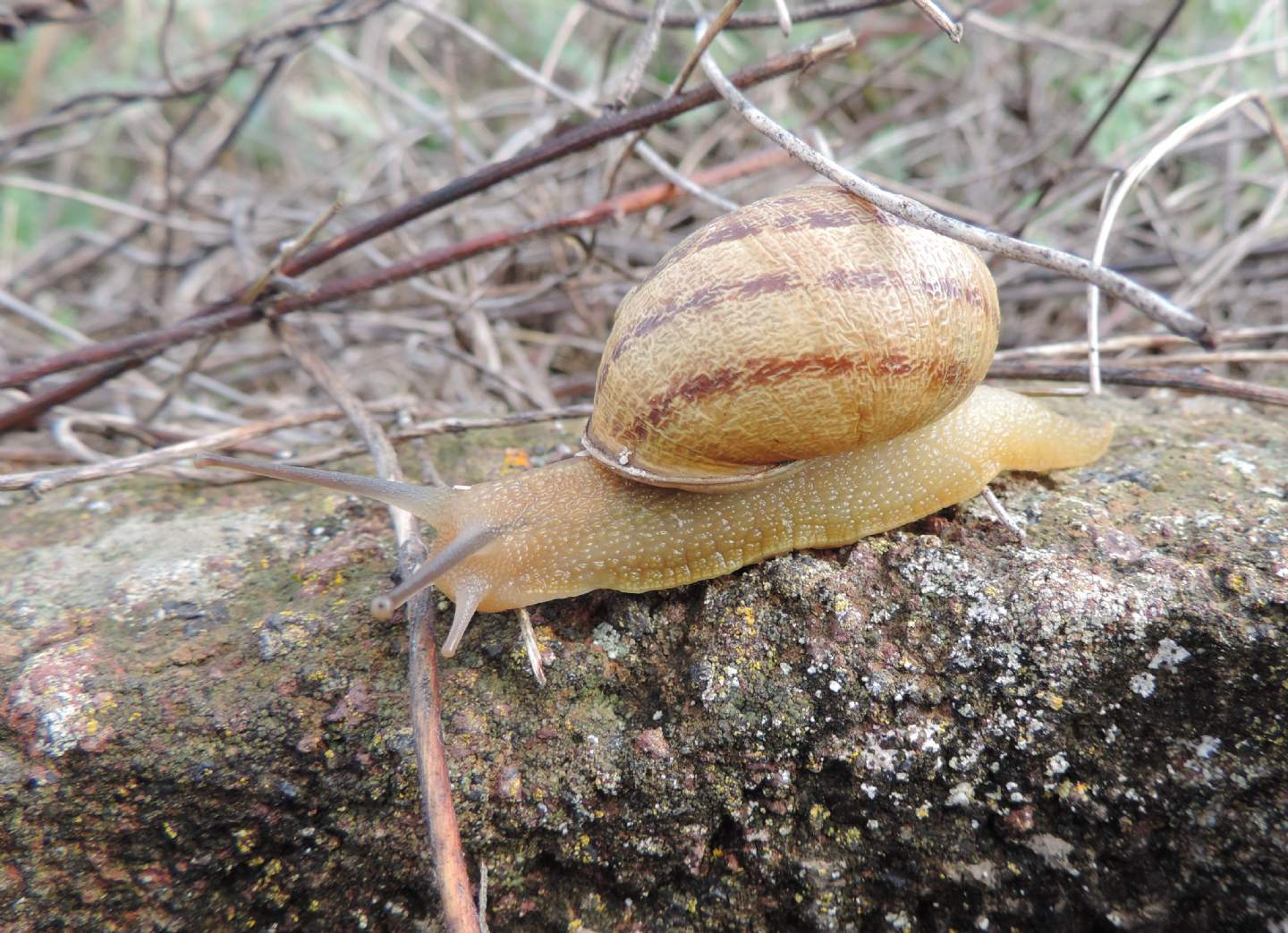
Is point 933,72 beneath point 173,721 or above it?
above

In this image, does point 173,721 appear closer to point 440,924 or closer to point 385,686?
point 385,686

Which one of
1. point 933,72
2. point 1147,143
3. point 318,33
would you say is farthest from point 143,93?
point 1147,143

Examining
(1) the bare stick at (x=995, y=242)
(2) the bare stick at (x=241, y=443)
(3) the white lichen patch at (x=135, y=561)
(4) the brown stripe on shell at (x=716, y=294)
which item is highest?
(1) the bare stick at (x=995, y=242)

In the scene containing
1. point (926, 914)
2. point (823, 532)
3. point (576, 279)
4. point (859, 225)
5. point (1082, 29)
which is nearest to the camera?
point (926, 914)

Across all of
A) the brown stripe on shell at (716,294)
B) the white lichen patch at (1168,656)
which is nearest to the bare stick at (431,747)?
the brown stripe on shell at (716,294)

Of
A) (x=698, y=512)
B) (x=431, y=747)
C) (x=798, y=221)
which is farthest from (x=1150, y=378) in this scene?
(x=431, y=747)

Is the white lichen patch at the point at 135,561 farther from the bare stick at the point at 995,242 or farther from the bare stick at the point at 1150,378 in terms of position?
the bare stick at the point at 1150,378

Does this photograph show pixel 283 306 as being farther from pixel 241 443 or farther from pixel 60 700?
pixel 60 700
